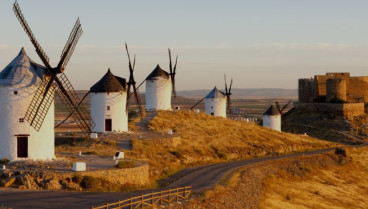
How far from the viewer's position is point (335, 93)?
9319 cm

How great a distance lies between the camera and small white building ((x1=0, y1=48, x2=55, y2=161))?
115ft

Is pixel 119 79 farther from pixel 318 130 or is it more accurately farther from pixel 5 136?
pixel 318 130

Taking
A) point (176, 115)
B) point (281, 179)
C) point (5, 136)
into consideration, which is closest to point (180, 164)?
point (281, 179)

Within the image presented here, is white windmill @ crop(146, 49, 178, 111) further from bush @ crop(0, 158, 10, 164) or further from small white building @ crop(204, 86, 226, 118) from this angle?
bush @ crop(0, 158, 10, 164)

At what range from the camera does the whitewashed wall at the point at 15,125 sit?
3488 cm

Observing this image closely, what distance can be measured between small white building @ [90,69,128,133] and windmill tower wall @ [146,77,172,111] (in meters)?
16.4

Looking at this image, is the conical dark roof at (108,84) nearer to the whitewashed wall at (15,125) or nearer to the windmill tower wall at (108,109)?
the windmill tower wall at (108,109)

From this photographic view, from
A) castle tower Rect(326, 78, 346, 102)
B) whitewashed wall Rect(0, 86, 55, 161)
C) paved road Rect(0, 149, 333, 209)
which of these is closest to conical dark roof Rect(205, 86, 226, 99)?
castle tower Rect(326, 78, 346, 102)

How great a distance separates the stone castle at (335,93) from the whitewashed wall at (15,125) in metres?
64.2

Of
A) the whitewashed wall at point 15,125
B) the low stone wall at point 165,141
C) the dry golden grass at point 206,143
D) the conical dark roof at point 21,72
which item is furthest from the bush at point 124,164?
the low stone wall at point 165,141

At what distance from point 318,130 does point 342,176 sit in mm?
33610

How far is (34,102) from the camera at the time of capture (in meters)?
34.9

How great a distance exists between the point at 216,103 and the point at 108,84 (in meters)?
28.3

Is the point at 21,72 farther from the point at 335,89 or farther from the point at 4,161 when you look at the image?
the point at 335,89
